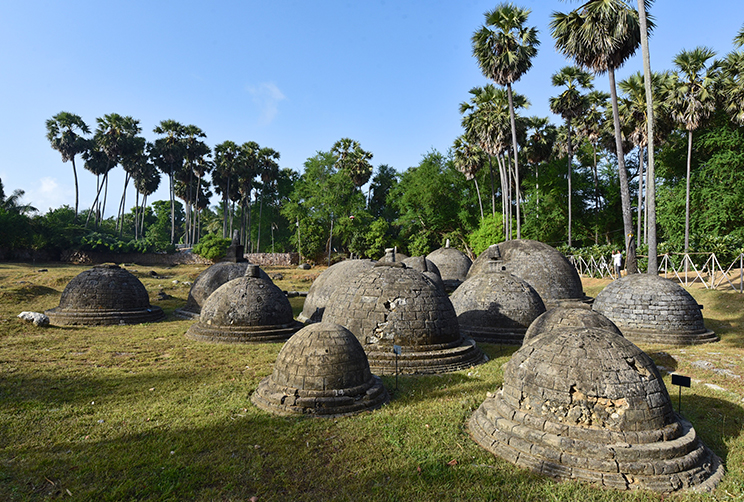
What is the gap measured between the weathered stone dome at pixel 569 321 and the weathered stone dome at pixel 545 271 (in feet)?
22.5

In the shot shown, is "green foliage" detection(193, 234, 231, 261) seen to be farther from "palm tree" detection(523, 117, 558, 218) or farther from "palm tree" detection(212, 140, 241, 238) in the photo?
"palm tree" detection(523, 117, 558, 218)

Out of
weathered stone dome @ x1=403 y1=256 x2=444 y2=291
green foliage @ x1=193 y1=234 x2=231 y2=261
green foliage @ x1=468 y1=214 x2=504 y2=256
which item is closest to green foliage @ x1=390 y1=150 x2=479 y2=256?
green foliage @ x1=468 y1=214 x2=504 y2=256

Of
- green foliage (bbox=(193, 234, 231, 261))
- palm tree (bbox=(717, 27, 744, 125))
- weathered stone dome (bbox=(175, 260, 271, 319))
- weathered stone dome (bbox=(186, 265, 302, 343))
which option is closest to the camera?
weathered stone dome (bbox=(186, 265, 302, 343))

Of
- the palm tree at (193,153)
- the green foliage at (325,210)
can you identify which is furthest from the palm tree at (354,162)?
the palm tree at (193,153)

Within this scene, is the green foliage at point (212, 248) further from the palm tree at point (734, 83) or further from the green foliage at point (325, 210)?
the palm tree at point (734, 83)

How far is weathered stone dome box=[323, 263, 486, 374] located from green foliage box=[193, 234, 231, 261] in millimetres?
36274

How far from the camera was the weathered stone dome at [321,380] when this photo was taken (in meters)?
7.97

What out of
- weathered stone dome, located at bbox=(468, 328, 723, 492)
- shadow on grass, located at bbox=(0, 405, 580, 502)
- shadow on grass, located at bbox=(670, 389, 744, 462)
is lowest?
shadow on grass, located at bbox=(0, 405, 580, 502)

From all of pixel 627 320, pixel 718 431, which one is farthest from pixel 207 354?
pixel 627 320

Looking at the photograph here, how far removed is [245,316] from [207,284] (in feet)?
21.0

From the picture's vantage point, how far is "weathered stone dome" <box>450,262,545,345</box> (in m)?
14.5

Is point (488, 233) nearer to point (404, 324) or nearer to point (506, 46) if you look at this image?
point (506, 46)

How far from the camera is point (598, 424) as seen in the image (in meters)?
5.90

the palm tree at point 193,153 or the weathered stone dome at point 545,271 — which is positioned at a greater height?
the palm tree at point 193,153
